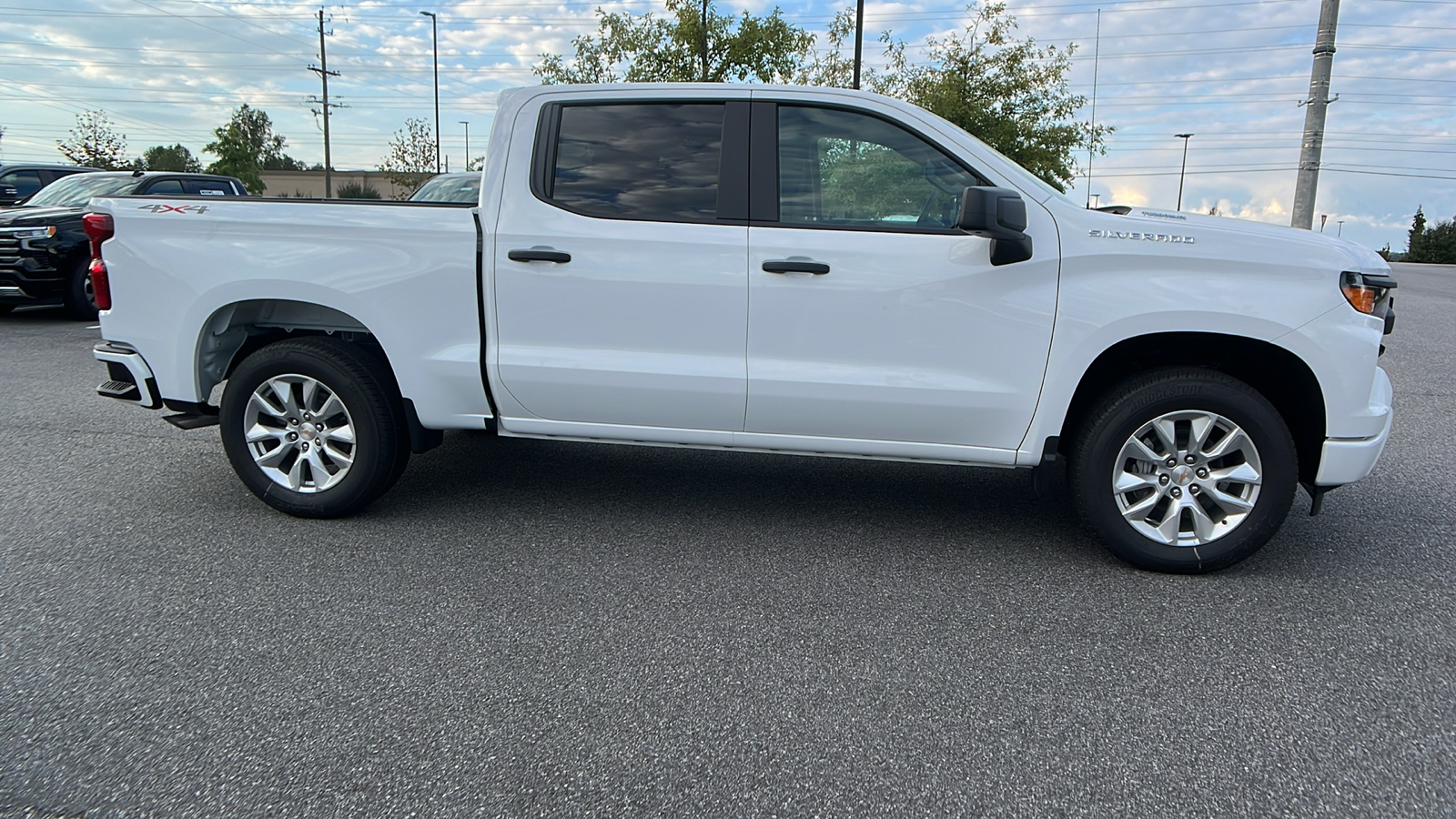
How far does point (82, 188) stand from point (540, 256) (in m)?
12.4

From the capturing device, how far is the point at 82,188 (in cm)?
1312

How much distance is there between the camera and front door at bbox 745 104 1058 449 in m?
3.87

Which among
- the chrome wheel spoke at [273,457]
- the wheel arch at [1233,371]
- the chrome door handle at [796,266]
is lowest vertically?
the chrome wheel spoke at [273,457]

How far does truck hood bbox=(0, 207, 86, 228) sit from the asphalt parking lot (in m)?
7.66

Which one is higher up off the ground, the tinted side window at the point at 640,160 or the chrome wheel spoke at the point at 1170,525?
the tinted side window at the point at 640,160

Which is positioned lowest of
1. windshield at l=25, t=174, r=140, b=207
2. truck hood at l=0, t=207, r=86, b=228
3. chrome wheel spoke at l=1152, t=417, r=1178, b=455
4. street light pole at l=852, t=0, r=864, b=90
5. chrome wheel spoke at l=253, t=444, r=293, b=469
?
chrome wheel spoke at l=253, t=444, r=293, b=469

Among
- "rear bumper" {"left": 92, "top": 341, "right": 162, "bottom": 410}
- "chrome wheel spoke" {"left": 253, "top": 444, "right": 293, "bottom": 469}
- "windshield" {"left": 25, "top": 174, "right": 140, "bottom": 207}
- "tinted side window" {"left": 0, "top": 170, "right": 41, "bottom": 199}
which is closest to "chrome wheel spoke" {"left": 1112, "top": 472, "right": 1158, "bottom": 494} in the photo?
"chrome wheel spoke" {"left": 253, "top": 444, "right": 293, "bottom": 469}

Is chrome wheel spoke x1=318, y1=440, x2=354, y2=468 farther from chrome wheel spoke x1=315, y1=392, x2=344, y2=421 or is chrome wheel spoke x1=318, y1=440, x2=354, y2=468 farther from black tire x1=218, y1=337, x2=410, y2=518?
chrome wheel spoke x1=315, y1=392, x2=344, y2=421

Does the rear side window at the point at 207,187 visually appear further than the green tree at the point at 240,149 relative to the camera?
No

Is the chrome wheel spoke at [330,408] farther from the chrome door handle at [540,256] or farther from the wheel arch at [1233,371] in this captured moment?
the wheel arch at [1233,371]

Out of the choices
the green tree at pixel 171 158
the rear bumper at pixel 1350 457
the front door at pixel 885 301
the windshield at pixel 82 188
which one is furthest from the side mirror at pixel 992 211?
the green tree at pixel 171 158

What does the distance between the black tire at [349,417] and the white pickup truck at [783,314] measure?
13 mm

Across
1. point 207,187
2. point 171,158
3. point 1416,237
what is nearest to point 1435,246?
point 1416,237

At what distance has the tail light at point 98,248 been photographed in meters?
4.39
